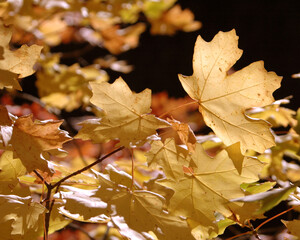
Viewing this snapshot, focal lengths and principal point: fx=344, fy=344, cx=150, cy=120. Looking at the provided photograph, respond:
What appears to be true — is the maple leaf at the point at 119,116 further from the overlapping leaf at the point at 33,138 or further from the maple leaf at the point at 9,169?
the maple leaf at the point at 9,169

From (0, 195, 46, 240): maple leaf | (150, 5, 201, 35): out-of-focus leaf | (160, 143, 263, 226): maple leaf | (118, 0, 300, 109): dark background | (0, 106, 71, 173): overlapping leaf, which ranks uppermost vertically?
(0, 106, 71, 173): overlapping leaf

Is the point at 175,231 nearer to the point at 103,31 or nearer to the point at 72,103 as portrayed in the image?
the point at 72,103

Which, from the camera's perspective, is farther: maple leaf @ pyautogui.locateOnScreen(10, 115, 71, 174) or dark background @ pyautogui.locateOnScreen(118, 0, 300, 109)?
dark background @ pyautogui.locateOnScreen(118, 0, 300, 109)

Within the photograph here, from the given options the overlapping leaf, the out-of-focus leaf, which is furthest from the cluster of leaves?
the out-of-focus leaf

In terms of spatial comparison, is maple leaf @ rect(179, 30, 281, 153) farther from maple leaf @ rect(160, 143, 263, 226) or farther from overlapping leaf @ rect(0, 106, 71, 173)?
overlapping leaf @ rect(0, 106, 71, 173)

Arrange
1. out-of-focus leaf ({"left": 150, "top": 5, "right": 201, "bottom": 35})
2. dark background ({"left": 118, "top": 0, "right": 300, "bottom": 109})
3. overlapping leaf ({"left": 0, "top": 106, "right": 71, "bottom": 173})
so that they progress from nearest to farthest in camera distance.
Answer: overlapping leaf ({"left": 0, "top": 106, "right": 71, "bottom": 173}) → out-of-focus leaf ({"left": 150, "top": 5, "right": 201, "bottom": 35}) → dark background ({"left": 118, "top": 0, "right": 300, "bottom": 109})

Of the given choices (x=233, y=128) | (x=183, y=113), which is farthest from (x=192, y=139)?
(x=183, y=113)
